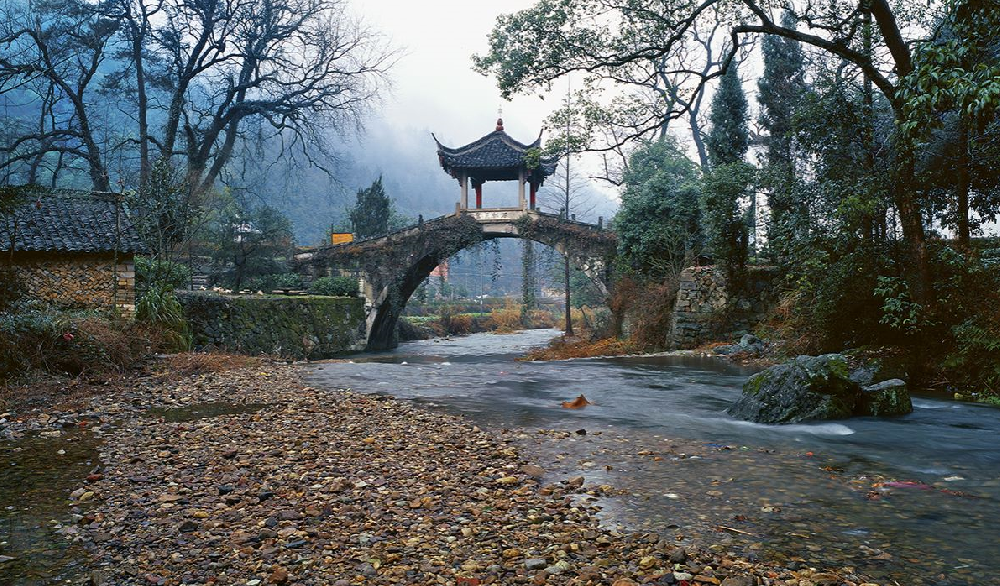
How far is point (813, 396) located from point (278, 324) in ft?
59.3

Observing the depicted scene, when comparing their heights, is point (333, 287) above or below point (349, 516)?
above

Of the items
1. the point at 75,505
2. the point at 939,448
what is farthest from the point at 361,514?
the point at 939,448

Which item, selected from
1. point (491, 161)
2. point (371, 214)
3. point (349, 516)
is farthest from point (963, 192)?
point (371, 214)

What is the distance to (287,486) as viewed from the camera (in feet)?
14.8

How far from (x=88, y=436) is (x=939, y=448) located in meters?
8.58

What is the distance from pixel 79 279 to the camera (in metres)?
14.6

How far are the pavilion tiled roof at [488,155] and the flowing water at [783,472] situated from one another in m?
21.0

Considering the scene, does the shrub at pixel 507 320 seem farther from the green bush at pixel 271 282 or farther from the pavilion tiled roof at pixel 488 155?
the green bush at pixel 271 282

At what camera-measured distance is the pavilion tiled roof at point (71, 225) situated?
14.0 metres

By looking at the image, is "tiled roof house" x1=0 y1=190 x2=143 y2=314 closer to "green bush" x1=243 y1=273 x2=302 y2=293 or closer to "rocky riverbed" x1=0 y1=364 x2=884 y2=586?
"rocky riverbed" x1=0 y1=364 x2=884 y2=586

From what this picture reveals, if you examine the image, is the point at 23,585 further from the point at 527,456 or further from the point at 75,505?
the point at 527,456

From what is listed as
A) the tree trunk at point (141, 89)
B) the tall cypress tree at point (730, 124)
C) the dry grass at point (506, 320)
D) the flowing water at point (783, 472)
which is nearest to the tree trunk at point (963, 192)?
the flowing water at point (783, 472)

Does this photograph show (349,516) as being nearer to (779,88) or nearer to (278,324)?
(278,324)

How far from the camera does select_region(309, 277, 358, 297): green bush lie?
90.2 feet
